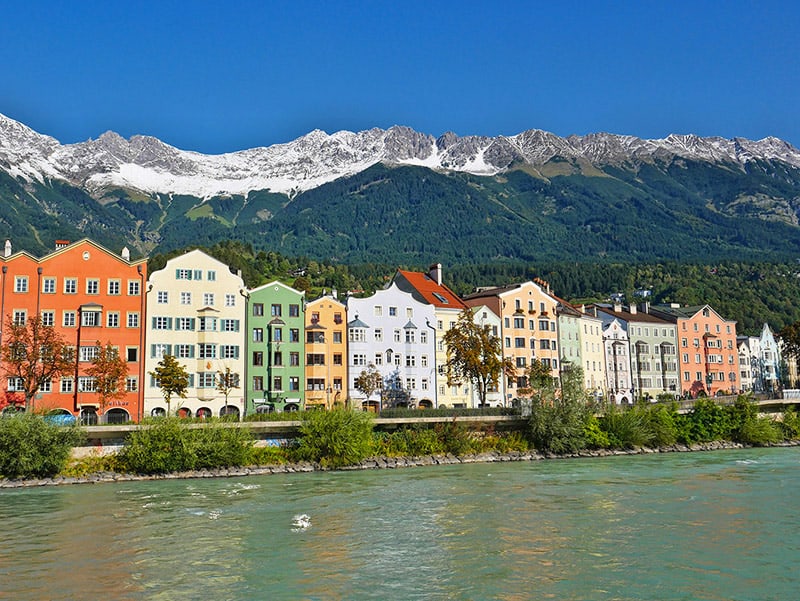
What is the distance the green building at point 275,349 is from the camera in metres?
81.9

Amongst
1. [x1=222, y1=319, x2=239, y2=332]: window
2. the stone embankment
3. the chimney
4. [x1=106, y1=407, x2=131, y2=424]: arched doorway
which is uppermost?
the chimney

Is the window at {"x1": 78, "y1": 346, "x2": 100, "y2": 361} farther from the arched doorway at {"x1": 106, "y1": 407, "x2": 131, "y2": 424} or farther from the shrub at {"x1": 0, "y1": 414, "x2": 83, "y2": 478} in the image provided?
the shrub at {"x1": 0, "y1": 414, "x2": 83, "y2": 478}

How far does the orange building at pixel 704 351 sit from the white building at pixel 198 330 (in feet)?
239

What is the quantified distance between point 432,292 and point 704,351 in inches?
2088

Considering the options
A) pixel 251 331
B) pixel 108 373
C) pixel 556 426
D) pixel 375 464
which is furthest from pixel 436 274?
pixel 375 464

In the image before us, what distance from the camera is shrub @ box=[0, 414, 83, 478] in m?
53.2

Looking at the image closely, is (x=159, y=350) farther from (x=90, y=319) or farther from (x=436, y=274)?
(x=436, y=274)

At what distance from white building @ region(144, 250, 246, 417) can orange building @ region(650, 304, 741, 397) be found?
72777mm

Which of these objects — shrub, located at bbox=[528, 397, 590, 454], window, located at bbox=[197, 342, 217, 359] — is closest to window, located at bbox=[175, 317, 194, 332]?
window, located at bbox=[197, 342, 217, 359]

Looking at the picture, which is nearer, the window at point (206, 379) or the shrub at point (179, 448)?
the shrub at point (179, 448)

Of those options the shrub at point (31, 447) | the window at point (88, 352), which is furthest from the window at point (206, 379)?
the shrub at point (31, 447)

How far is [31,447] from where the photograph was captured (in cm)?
5338

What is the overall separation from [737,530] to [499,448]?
34.6m

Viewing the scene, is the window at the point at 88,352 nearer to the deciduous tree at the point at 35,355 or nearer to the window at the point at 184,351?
the deciduous tree at the point at 35,355
